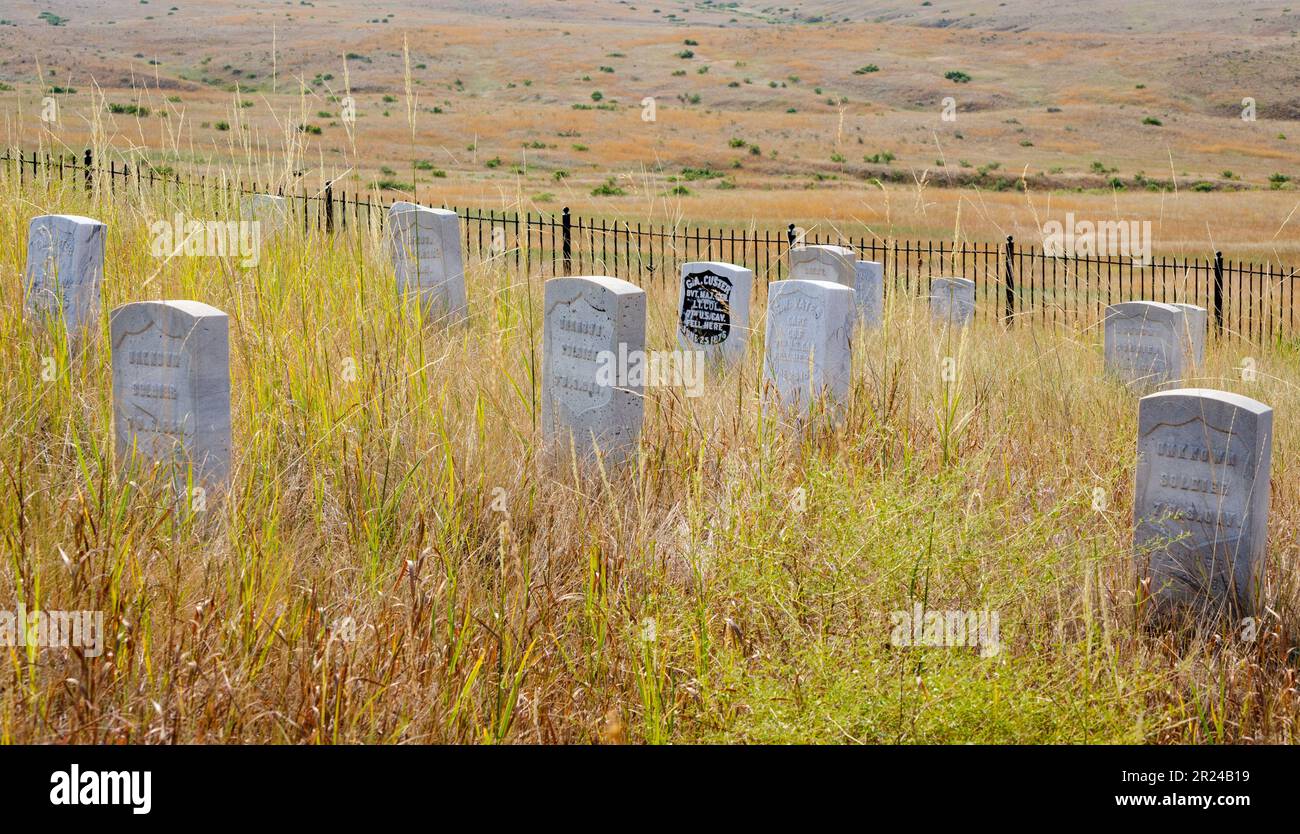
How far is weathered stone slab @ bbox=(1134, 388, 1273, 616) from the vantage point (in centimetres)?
430

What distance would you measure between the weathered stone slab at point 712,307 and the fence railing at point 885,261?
0.87ft

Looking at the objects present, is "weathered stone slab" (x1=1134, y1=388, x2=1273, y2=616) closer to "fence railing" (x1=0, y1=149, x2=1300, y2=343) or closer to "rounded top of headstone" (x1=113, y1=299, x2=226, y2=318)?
"fence railing" (x1=0, y1=149, x2=1300, y2=343)

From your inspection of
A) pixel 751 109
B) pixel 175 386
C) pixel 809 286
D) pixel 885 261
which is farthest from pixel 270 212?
pixel 751 109

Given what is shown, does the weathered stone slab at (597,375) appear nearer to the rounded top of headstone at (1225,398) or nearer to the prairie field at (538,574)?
the prairie field at (538,574)

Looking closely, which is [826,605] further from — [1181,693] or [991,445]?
[991,445]

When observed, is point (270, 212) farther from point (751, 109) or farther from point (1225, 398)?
point (751, 109)

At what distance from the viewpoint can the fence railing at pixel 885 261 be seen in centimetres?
859

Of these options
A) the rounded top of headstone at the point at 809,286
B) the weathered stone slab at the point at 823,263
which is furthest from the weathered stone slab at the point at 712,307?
the rounded top of headstone at the point at 809,286

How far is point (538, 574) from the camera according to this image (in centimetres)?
408

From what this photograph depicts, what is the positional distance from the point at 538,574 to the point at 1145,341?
613 cm

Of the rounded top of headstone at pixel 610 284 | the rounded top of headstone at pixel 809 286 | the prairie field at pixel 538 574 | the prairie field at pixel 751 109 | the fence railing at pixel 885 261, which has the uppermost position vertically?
the prairie field at pixel 751 109

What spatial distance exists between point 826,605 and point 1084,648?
0.76 m

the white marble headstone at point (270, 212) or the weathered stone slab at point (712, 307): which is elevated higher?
the white marble headstone at point (270, 212)

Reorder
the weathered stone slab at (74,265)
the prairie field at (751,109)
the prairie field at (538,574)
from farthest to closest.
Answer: the prairie field at (751,109), the weathered stone slab at (74,265), the prairie field at (538,574)
